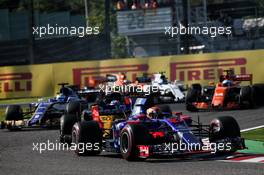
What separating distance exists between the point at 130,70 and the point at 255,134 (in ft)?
54.6

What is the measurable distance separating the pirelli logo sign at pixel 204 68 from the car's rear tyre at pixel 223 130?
18.9 meters

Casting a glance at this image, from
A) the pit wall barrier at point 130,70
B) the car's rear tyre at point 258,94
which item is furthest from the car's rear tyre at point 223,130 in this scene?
the pit wall barrier at point 130,70

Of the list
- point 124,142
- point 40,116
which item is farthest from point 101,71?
point 124,142

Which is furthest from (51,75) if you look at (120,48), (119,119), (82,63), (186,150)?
(186,150)

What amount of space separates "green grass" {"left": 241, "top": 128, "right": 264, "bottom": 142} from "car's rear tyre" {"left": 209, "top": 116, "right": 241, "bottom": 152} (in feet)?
9.72

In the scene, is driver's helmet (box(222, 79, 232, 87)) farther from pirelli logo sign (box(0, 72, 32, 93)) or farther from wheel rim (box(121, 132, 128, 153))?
pirelli logo sign (box(0, 72, 32, 93))

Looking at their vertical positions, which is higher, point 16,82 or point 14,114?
point 16,82

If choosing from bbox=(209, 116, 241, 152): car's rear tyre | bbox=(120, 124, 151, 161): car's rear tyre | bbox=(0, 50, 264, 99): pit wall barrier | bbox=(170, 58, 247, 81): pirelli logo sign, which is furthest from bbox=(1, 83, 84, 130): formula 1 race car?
bbox=(0, 50, 264, 99): pit wall barrier

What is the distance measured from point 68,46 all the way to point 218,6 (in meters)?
9.33

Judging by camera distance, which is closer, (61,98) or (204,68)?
(61,98)

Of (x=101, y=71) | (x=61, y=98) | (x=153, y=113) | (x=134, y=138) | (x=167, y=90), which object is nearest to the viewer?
(x=134, y=138)

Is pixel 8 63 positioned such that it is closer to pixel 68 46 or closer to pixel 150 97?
pixel 68 46

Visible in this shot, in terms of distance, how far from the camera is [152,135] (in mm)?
14258

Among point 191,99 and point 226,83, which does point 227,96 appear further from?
point 191,99
